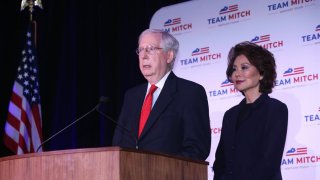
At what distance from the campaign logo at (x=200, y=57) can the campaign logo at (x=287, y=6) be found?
0.62 metres

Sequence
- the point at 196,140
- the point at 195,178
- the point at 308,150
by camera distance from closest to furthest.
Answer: the point at 195,178 < the point at 196,140 < the point at 308,150

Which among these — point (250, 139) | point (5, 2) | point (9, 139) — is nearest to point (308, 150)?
point (250, 139)

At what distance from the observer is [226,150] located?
13.2 feet

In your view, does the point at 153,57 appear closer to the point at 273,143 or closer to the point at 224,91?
the point at 273,143

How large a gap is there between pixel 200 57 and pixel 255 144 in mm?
1704

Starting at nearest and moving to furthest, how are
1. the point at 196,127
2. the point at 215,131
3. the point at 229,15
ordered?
the point at 196,127 < the point at 215,131 < the point at 229,15

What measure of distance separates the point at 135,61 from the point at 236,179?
2.77 metres

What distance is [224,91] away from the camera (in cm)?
519

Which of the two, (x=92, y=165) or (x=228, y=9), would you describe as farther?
Result: (x=228, y=9)

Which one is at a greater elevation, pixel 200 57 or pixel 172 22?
pixel 172 22

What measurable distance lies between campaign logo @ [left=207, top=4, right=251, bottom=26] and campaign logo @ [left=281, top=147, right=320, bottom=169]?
130cm

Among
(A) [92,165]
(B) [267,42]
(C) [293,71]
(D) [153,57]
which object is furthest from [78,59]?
(A) [92,165]

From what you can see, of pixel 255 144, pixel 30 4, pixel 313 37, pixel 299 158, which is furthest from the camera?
pixel 30 4

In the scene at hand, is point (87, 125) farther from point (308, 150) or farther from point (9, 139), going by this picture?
point (308, 150)
